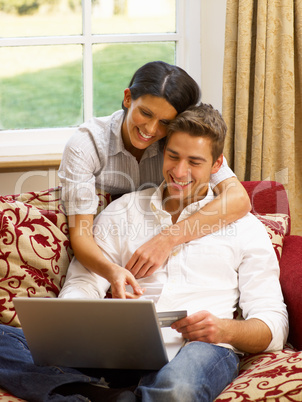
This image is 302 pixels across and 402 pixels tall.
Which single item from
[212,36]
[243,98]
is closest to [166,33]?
[212,36]

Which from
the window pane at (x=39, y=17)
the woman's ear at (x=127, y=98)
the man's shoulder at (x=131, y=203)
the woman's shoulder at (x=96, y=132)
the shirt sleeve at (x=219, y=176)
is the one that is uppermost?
the window pane at (x=39, y=17)

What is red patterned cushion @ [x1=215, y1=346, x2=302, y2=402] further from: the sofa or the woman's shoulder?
the woman's shoulder

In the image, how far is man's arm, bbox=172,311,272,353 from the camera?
5.02 feet

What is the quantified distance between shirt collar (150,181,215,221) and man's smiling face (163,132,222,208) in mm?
48

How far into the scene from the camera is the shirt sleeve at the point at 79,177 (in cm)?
194

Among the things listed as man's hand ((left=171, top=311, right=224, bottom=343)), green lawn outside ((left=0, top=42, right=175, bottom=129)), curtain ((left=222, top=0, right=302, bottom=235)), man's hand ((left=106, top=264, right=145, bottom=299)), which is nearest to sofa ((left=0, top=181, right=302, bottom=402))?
man's hand ((left=171, top=311, right=224, bottom=343))

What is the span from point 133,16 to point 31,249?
1714mm

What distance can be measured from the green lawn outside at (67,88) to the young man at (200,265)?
1.25m

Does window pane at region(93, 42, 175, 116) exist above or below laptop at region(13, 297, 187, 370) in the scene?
above

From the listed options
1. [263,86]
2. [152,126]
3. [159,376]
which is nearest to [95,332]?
[159,376]

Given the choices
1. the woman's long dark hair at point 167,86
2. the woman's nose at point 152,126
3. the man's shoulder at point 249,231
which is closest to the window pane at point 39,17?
the woman's long dark hair at point 167,86

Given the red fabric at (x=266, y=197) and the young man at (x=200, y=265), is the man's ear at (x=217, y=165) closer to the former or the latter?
the young man at (x=200, y=265)

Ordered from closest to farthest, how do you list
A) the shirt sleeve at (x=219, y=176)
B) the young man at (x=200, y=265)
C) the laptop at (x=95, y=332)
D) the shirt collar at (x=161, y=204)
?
the laptop at (x=95, y=332), the young man at (x=200, y=265), the shirt collar at (x=161, y=204), the shirt sleeve at (x=219, y=176)

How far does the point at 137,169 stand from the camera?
6.89ft
